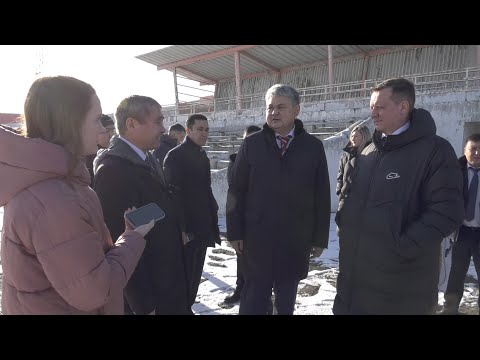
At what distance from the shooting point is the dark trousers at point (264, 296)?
2.74m

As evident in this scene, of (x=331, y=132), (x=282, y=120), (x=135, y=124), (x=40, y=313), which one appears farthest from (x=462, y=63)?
(x=40, y=313)

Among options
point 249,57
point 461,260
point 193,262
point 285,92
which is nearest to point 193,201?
point 193,262

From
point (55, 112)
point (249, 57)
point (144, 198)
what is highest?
point (249, 57)

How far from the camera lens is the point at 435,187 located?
2.14 meters

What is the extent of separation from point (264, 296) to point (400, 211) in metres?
1.24

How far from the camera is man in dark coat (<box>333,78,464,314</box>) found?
84.0 inches

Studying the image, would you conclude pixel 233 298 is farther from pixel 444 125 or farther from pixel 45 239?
pixel 444 125

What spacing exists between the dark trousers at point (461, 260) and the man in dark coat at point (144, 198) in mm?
2809

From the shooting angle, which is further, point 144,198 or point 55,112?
point 144,198

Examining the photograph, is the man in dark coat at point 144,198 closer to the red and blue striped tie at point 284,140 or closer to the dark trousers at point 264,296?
the dark trousers at point 264,296

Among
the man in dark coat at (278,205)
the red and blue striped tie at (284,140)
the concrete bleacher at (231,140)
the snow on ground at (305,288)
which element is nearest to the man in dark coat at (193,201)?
the snow on ground at (305,288)

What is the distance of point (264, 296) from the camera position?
276 centimetres

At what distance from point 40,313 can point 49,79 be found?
853 mm
